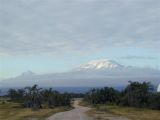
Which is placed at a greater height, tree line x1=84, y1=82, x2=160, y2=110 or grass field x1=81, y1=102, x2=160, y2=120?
tree line x1=84, y1=82, x2=160, y2=110

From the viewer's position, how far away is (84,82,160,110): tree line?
445 feet

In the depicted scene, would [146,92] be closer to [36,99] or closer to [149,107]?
[149,107]

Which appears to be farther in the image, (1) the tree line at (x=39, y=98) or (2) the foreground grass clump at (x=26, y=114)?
(1) the tree line at (x=39, y=98)

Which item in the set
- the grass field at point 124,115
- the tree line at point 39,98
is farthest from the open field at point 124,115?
the tree line at point 39,98

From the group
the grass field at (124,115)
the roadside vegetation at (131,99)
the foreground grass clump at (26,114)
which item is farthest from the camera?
the roadside vegetation at (131,99)

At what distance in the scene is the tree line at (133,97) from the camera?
445 ft

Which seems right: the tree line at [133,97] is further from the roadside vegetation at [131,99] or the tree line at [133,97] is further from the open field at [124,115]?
the open field at [124,115]

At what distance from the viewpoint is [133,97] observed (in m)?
142

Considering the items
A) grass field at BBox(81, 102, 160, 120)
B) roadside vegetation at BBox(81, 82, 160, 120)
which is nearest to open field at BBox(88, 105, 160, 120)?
grass field at BBox(81, 102, 160, 120)

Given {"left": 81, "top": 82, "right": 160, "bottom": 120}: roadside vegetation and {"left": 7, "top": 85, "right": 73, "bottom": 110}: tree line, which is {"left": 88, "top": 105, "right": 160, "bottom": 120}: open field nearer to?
{"left": 81, "top": 82, "right": 160, "bottom": 120}: roadside vegetation

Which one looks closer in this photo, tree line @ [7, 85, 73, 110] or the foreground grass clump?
the foreground grass clump

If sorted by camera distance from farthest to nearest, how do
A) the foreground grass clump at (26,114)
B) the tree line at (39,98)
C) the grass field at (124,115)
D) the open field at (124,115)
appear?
the tree line at (39,98), the foreground grass clump at (26,114), the grass field at (124,115), the open field at (124,115)

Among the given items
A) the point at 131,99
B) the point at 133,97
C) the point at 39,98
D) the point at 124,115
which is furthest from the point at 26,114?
the point at 133,97

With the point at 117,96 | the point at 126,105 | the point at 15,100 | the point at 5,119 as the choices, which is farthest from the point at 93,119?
the point at 15,100
